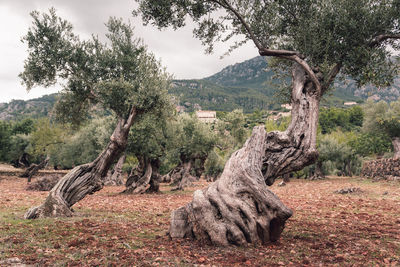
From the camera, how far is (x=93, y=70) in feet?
53.4

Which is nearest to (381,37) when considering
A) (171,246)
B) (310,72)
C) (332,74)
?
(332,74)

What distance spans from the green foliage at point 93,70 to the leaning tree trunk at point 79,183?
1.46 metres

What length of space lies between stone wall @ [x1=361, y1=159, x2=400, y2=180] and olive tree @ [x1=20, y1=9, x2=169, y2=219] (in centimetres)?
3463

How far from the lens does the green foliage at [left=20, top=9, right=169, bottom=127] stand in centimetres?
1505

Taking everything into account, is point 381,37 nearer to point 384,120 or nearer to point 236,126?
point 236,126

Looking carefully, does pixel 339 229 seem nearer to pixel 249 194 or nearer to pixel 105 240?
pixel 249 194

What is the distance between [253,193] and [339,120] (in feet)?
404

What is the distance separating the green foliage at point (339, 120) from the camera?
10906 centimetres

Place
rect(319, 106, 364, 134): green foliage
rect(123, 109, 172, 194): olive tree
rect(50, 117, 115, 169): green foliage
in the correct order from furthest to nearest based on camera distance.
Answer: rect(319, 106, 364, 134): green foliage < rect(50, 117, 115, 169): green foliage < rect(123, 109, 172, 194): olive tree

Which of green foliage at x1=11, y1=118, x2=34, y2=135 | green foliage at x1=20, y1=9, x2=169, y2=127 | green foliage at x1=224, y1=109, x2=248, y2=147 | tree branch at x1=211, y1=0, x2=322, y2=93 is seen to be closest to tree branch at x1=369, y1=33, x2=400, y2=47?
tree branch at x1=211, y1=0, x2=322, y2=93

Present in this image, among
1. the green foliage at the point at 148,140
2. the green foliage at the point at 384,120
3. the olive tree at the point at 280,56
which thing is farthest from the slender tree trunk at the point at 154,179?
the green foliage at the point at 384,120

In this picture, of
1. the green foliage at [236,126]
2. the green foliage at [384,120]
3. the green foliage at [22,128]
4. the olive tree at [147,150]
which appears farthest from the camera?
the green foliage at [22,128]

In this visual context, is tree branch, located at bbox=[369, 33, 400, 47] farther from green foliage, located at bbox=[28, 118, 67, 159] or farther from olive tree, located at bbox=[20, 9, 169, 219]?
green foliage, located at bbox=[28, 118, 67, 159]

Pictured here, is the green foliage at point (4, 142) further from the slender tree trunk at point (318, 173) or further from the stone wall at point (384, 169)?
the stone wall at point (384, 169)
